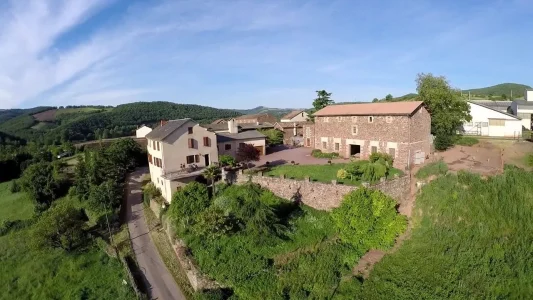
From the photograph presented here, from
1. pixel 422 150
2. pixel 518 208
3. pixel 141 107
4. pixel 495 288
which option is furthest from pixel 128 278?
pixel 141 107

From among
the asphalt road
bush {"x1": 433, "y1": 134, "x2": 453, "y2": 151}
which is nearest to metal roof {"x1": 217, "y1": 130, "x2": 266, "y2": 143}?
the asphalt road

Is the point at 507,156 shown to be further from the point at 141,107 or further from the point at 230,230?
the point at 141,107

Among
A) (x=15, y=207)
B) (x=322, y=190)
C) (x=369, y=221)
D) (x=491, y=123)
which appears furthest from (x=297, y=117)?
(x=15, y=207)

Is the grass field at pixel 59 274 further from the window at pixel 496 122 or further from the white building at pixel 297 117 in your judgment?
the white building at pixel 297 117

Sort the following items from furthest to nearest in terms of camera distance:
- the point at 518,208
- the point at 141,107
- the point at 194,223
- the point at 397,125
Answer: the point at 141,107 → the point at 397,125 → the point at 194,223 → the point at 518,208

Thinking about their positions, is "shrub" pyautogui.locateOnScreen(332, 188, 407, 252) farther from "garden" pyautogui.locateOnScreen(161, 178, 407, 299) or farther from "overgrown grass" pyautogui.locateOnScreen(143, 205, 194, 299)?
"overgrown grass" pyautogui.locateOnScreen(143, 205, 194, 299)

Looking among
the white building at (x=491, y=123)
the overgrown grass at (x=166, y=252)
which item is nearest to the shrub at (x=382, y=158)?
the white building at (x=491, y=123)

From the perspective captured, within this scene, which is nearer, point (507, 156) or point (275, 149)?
point (507, 156)
